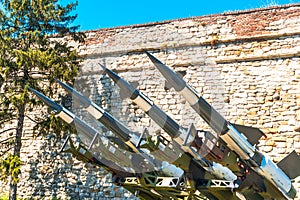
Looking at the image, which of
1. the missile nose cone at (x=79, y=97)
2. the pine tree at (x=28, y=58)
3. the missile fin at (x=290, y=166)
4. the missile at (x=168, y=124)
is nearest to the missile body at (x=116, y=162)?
the missile nose cone at (x=79, y=97)

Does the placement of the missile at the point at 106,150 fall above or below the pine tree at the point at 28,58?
below

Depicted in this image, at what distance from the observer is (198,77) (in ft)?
39.5

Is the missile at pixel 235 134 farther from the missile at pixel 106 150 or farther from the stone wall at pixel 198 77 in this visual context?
Answer: the stone wall at pixel 198 77

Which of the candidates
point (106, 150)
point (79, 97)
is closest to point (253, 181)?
point (106, 150)

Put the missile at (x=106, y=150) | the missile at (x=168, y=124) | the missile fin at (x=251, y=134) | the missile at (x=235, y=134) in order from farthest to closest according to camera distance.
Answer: the missile at (x=106, y=150)
the missile fin at (x=251, y=134)
the missile at (x=168, y=124)
the missile at (x=235, y=134)

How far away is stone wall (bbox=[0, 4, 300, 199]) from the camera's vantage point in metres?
11.0

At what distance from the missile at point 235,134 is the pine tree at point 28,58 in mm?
5507

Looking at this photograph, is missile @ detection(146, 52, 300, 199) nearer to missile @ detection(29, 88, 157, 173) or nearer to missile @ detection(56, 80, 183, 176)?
missile @ detection(56, 80, 183, 176)

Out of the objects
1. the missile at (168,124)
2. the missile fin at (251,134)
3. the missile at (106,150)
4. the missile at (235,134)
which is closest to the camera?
the missile at (235,134)

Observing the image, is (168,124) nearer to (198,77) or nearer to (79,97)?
(79,97)

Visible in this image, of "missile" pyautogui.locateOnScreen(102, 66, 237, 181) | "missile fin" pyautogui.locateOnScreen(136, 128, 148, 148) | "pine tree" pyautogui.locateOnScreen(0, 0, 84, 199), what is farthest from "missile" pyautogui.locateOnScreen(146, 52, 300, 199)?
"pine tree" pyautogui.locateOnScreen(0, 0, 84, 199)

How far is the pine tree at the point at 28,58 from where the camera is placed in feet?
37.8

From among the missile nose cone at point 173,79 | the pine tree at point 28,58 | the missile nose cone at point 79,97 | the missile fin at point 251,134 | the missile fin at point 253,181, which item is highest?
the pine tree at point 28,58

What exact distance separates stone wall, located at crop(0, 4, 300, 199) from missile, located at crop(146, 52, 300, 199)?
326 cm
